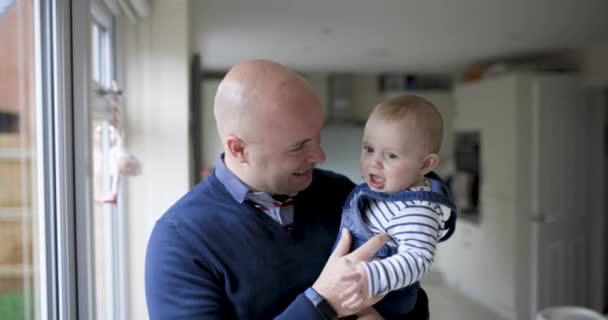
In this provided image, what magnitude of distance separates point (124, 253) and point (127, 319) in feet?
0.79

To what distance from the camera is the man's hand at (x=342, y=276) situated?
27.4 inches

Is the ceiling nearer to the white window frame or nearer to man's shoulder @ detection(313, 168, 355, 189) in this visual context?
the white window frame

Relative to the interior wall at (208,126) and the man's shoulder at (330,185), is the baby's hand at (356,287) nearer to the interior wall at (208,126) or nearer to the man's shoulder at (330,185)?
the man's shoulder at (330,185)

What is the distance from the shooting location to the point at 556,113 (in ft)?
10.3

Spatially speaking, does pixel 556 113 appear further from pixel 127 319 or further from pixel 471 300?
pixel 127 319

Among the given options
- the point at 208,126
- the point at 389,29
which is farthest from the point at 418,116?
the point at 389,29

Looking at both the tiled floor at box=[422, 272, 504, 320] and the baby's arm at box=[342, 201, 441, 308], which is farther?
the tiled floor at box=[422, 272, 504, 320]

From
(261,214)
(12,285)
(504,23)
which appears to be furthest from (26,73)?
(504,23)

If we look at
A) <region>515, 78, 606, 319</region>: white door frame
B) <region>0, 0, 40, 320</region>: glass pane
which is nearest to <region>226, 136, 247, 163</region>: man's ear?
<region>0, 0, 40, 320</region>: glass pane

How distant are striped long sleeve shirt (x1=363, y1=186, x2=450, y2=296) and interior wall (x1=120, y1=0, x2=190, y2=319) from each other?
0.85m

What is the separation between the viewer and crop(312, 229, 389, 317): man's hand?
27.4 inches

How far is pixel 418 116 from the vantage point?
771 millimetres

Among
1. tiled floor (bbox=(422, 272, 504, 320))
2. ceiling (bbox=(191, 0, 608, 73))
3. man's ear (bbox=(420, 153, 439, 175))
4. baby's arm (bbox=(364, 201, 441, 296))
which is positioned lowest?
tiled floor (bbox=(422, 272, 504, 320))

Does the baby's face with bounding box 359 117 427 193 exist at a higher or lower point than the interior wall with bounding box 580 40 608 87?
lower
